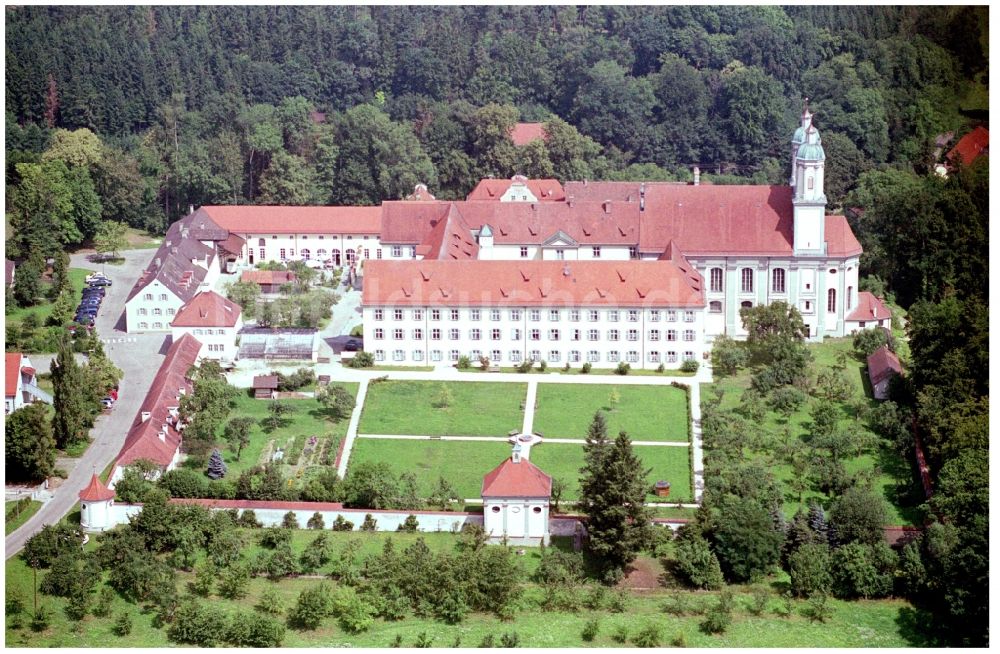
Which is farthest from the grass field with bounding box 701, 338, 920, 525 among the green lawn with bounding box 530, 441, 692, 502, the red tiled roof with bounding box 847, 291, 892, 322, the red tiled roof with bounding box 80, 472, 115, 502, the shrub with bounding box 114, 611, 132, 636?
the shrub with bounding box 114, 611, 132, 636

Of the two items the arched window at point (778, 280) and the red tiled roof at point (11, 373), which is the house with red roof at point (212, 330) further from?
the arched window at point (778, 280)

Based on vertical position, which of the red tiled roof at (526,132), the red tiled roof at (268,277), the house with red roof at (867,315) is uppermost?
the red tiled roof at (526,132)

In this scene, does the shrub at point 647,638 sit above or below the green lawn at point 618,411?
below

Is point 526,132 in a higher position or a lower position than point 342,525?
higher

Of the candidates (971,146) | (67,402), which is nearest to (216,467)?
(67,402)

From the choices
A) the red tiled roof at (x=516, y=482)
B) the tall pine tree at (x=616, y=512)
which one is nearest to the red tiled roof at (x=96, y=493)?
the red tiled roof at (x=516, y=482)

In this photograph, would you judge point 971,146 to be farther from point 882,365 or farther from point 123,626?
point 123,626

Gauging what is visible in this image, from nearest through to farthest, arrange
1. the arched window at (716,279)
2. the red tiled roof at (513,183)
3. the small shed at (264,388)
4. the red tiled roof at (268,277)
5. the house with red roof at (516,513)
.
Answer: the house with red roof at (516,513)
the small shed at (264,388)
the arched window at (716,279)
the red tiled roof at (268,277)
the red tiled roof at (513,183)
